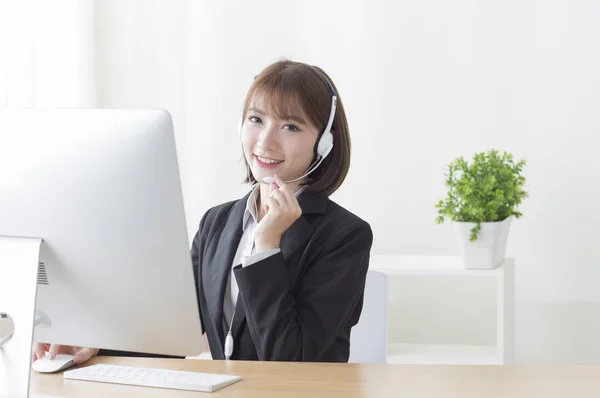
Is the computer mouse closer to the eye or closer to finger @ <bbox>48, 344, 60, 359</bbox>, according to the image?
finger @ <bbox>48, 344, 60, 359</bbox>

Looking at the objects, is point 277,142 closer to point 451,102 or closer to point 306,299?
point 306,299

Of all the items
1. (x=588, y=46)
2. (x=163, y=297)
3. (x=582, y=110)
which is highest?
(x=588, y=46)

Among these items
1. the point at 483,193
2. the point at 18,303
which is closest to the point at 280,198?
the point at 18,303

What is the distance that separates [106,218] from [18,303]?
18cm

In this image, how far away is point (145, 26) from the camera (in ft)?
11.4

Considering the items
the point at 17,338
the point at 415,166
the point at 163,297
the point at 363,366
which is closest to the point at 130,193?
the point at 163,297

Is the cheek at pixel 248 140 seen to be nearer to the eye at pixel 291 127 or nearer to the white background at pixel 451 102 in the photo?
the eye at pixel 291 127

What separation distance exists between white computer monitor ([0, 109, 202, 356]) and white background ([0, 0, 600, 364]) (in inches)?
79.8

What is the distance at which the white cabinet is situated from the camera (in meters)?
2.73

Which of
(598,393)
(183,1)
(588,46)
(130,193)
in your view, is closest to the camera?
(130,193)

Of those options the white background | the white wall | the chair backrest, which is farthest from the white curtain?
the chair backrest

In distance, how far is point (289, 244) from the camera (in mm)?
1631

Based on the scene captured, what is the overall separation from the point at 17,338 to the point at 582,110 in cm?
253

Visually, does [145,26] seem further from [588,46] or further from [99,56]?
[588,46]
